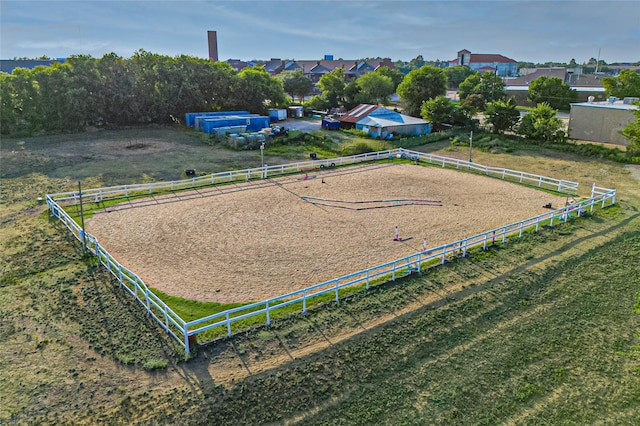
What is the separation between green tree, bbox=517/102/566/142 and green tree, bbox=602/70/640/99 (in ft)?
70.1

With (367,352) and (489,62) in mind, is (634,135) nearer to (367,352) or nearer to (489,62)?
(367,352)

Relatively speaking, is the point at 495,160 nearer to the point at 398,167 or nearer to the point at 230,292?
the point at 398,167

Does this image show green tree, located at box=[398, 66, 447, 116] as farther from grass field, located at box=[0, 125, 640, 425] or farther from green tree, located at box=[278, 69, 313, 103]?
grass field, located at box=[0, 125, 640, 425]

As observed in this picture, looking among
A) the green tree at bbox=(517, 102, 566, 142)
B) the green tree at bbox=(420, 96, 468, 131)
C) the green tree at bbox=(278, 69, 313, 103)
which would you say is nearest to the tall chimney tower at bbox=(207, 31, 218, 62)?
the green tree at bbox=(278, 69, 313, 103)

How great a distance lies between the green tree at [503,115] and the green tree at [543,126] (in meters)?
1.44

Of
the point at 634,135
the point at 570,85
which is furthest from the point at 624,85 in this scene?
the point at 570,85

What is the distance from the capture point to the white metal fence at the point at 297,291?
12461 mm

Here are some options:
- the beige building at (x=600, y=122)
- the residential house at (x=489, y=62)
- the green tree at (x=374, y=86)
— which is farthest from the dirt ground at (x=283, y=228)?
the residential house at (x=489, y=62)

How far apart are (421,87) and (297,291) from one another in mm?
45621

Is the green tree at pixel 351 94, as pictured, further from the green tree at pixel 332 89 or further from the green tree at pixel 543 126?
the green tree at pixel 543 126

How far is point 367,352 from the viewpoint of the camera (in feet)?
37.4

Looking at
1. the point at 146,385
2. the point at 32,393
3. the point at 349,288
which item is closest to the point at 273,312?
the point at 349,288

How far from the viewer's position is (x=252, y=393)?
1002cm

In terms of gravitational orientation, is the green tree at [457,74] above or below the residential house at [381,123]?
above
